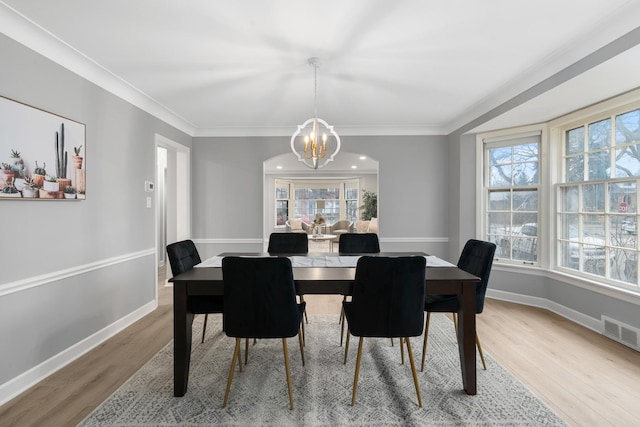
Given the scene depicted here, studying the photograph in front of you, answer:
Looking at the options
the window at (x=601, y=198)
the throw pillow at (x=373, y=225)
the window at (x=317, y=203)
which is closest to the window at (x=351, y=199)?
the window at (x=317, y=203)

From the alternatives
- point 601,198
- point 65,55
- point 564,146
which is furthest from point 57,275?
point 564,146

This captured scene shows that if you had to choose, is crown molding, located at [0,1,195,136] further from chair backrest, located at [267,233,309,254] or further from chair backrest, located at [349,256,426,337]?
chair backrest, located at [349,256,426,337]

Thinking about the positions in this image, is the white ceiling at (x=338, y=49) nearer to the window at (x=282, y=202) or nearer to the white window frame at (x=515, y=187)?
the white window frame at (x=515, y=187)

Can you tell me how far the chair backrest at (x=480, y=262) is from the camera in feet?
7.88

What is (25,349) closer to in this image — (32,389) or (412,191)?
(32,389)

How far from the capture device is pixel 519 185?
4004mm

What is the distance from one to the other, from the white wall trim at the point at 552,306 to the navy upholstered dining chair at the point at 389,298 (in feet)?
7.69

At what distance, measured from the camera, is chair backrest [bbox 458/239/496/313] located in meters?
2.40

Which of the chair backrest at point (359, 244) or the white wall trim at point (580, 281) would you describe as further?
the chair backrest at point (359, 244)

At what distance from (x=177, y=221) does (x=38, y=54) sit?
282 centimetres

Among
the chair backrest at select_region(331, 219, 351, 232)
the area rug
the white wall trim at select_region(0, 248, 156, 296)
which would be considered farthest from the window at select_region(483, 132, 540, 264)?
the chair backrest at select_region(331, 219, 351, 232)

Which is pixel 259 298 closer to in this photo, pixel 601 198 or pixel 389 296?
pixel 389 296

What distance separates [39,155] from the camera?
225 cm

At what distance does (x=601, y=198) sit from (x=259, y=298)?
11.1 feet
